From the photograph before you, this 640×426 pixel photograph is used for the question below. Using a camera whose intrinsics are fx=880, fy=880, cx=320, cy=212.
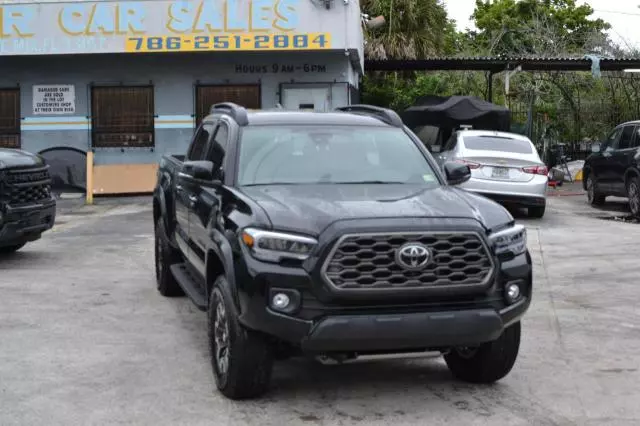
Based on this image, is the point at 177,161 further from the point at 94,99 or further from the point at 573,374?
the point at 94,99

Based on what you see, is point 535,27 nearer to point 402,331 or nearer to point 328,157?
point 328,157

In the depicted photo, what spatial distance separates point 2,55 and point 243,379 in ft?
55.6

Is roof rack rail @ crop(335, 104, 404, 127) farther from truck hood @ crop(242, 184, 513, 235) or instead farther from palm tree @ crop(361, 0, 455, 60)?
palm tree @ crop(361, 0, 455, 60)

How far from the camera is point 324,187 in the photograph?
231 inches

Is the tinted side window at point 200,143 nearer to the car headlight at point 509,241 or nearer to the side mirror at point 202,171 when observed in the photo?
the side mirror at point 202,171

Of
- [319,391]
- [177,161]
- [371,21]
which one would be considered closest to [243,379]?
[319,391]

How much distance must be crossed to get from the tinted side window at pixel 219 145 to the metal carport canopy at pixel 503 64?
16442mm

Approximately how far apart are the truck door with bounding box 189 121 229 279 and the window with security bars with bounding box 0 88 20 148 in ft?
50.3

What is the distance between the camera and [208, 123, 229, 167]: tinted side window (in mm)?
6605

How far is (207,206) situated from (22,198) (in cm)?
497

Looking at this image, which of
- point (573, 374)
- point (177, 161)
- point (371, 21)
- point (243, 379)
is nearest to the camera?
point (243, 379)

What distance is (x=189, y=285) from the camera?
7.23 m

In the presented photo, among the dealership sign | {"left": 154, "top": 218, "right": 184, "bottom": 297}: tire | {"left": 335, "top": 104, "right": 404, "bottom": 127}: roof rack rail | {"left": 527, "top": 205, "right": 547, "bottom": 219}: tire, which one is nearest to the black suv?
{"left": 527, "top": 205, "right": 547, "bottom": 219}: tire

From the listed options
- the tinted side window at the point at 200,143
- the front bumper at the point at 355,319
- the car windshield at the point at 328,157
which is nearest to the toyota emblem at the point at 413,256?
the front bumper at the point at 355,319
